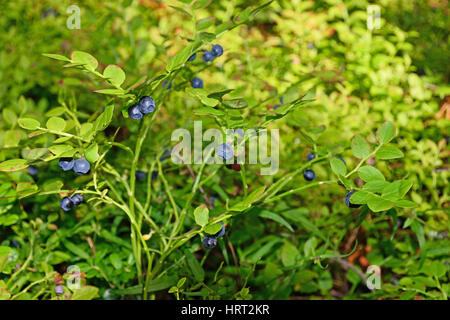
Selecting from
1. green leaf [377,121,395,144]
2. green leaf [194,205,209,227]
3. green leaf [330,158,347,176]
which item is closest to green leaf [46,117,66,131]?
green leaf [194,205,209,227]

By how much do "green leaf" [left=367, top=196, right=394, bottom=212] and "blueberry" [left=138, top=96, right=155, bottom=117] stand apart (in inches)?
16.4

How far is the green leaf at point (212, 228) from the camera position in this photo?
29.9 inches

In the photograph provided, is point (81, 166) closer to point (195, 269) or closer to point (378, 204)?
point (195, 269)

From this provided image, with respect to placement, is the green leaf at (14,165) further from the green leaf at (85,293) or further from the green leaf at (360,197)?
the green leaf at (360,197)

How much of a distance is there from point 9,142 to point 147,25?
172 cm

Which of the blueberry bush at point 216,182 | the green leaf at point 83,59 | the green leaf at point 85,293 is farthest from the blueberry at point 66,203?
the green leaf at point 83,59

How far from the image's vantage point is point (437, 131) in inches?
63.9

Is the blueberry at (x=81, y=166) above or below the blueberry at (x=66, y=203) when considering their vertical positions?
above

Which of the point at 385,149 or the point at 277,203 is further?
the point at 277,203

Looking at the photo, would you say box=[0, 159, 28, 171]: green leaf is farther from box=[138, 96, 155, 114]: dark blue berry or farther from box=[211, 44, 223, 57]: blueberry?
box=[211, 44, 223, 57]: blueberry

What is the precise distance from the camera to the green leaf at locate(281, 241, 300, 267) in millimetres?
1149

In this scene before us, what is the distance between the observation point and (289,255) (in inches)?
45.8
